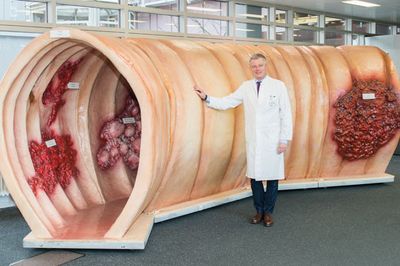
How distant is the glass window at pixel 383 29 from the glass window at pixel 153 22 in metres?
8.11

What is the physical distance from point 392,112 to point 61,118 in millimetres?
3743

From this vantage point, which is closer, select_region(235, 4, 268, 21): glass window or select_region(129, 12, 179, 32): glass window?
select_region(129, 12, 179, 32): glass window

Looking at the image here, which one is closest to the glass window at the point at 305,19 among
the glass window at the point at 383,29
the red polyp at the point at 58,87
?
the glass window at the point at 383,29

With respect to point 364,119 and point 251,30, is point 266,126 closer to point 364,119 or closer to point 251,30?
point 364,119

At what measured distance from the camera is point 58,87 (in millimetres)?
4020

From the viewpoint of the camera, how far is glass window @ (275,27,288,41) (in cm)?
982

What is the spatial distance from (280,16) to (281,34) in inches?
15.1

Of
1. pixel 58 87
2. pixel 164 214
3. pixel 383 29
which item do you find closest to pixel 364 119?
pixel 164 214

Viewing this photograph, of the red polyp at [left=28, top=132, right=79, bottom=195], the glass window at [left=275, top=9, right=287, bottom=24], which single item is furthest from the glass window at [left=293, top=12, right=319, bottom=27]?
the red polyp at [left=28, top=132, right=79, bottom=195]

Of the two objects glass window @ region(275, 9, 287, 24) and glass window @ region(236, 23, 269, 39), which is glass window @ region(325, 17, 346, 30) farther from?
glass window @ region(236, 23, 269, 39)

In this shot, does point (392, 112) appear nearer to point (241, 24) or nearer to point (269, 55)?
point (269, 55)

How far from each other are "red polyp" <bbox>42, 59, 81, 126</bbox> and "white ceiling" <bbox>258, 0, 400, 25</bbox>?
598cm

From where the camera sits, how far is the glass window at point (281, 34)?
32.2 feet

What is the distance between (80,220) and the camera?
3861 millimetres
